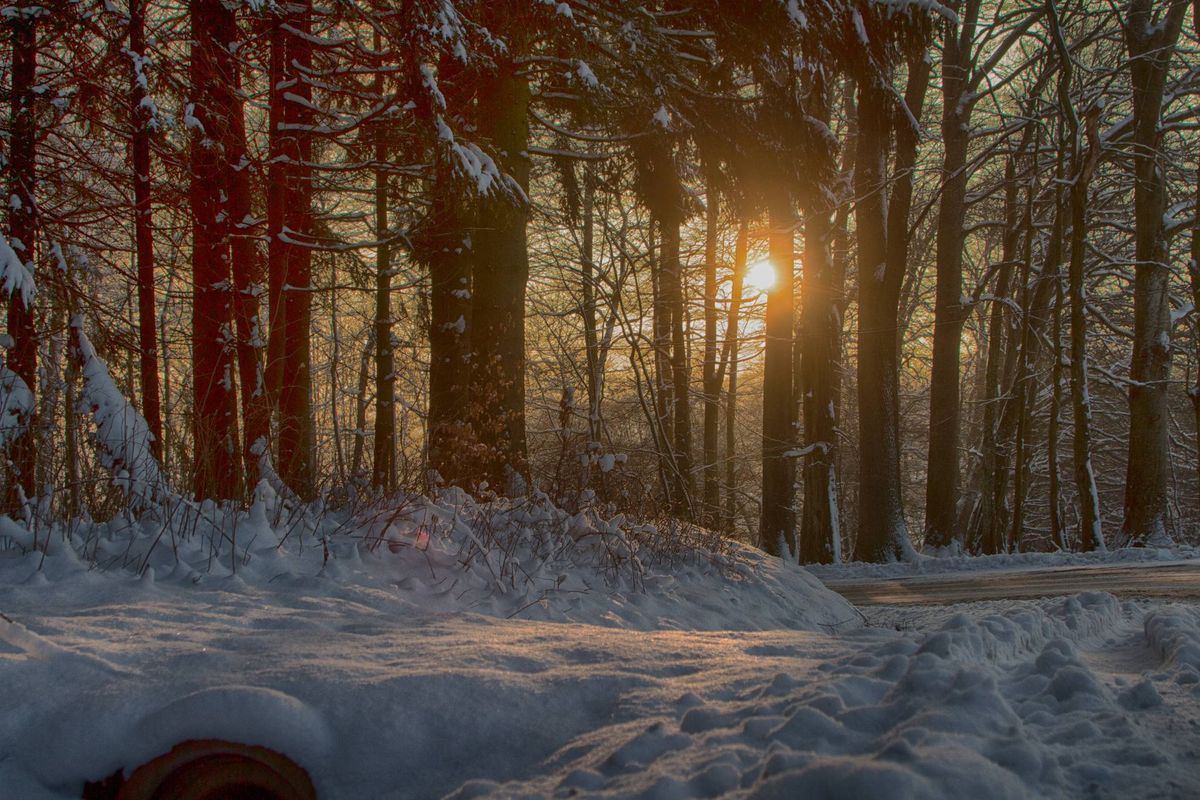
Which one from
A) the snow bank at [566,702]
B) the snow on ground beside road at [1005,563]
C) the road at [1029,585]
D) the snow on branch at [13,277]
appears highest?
the snow on branch at [13,277]

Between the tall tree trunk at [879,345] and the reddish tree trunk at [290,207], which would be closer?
the reddish tree trunk at [290,207]

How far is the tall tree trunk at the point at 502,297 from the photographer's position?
8.85 meters

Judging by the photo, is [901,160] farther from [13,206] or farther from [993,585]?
[13,206]

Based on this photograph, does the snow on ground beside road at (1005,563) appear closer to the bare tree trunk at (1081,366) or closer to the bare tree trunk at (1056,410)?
the bare tree trunk at (1081,366)

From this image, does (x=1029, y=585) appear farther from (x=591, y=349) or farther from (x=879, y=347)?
(x=591, y=349)

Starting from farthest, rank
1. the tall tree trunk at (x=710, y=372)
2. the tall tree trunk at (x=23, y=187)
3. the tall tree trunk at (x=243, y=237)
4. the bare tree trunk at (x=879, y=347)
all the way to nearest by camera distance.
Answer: the tall tree trunk at (x=710, y=372)
the bare tree trunk at (x=879, y=347)
the tall tree trunk at (x=243, y=237)
the tall tree trunk at (x=23, y=187)

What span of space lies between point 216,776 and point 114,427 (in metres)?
4.45

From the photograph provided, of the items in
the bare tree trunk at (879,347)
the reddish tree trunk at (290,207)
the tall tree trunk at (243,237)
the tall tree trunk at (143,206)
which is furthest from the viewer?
the bare tree trunk at (879,347)

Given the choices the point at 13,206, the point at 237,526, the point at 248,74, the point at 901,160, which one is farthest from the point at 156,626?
Result: the point at 901,160

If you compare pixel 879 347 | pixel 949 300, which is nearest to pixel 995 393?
pixel 949 300

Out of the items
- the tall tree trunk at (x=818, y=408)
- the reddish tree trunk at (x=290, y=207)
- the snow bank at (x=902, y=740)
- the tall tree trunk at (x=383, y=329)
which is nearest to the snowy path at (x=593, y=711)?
the snow bank at (x=902, y=740)

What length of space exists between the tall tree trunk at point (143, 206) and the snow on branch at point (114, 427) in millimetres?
834

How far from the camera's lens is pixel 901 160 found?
1288 centimetres

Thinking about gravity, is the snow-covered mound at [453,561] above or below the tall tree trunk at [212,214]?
below
